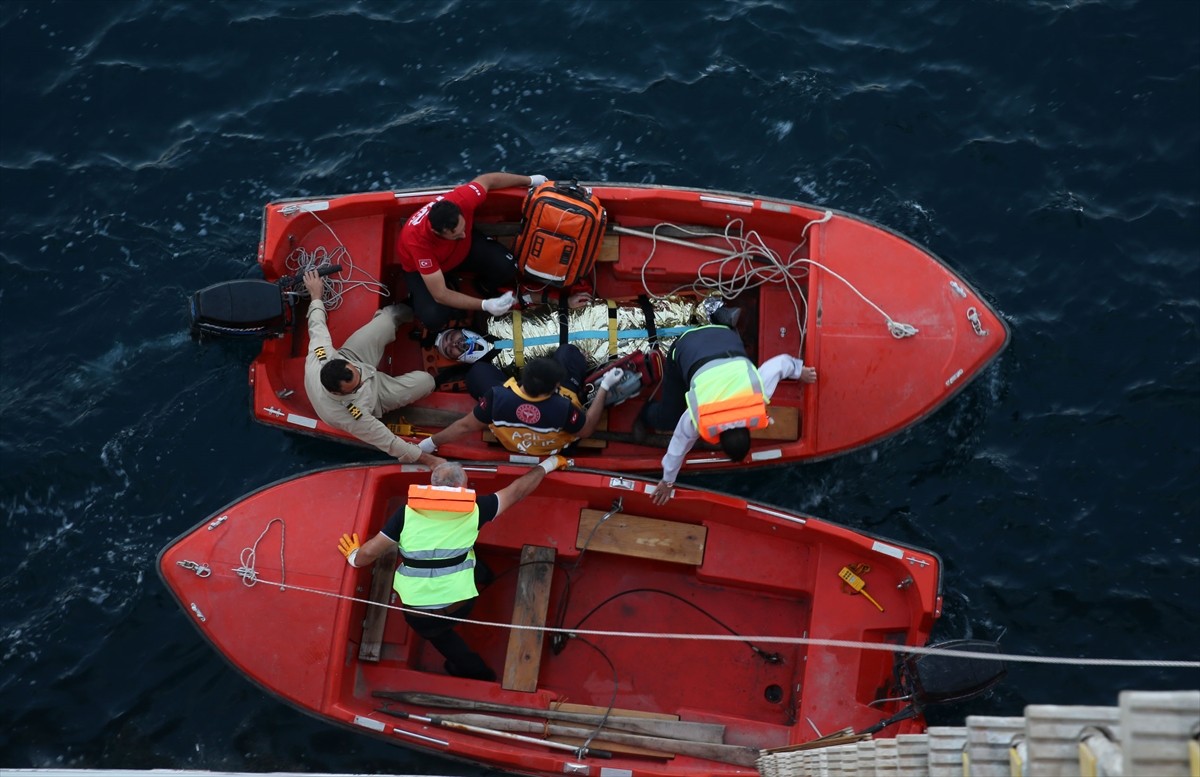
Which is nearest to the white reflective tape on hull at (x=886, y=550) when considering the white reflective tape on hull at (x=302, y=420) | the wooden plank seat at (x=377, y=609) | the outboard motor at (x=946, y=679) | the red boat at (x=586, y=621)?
the red boat at (x=586, y=621)

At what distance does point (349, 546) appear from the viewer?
6.67 metres

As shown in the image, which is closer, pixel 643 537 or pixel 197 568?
pixel 197 568

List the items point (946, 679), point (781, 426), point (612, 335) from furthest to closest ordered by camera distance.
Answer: point (612, 335), point (781, 426), point (946, 679)

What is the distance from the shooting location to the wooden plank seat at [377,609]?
6.81m

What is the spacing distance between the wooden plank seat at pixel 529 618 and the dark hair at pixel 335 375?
66.8 inches

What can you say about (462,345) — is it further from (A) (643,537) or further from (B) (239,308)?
(A) (643,537)

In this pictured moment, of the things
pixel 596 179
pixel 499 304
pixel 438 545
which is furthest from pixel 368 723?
pixel 596 179

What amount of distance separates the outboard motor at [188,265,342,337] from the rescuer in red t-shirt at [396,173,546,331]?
94 cm

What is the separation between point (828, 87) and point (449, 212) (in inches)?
147

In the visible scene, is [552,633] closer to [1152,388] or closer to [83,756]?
[83,756]

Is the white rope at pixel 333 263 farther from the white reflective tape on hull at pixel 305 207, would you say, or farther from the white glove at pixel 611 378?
the white glove at pixel 611 378

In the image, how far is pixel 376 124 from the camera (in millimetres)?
8742

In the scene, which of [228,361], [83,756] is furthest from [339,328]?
[83,756]

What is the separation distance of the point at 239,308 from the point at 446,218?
1626 millimetres
